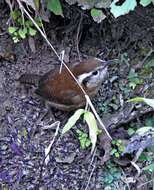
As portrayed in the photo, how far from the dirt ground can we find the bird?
16cm

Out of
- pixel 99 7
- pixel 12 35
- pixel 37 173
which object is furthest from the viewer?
pixel 12 35

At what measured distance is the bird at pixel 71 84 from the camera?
12.5ft

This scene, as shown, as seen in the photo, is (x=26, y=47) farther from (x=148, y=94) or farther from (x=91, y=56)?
(x=148, y=94)

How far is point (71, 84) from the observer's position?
3.82 metres

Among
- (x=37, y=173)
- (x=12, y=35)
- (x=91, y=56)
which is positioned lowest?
(x=37, y=173)

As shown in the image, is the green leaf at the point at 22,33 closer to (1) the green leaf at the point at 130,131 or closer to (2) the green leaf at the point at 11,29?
(2) the green leaf at the point at 11,29

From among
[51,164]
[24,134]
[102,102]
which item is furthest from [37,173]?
[102,102]

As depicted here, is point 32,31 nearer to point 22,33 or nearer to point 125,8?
point 22,33

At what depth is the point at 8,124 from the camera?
150 inches

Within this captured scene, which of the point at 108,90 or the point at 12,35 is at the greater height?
the point at 12,35

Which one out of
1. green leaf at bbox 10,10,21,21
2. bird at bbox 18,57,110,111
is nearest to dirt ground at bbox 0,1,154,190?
bird at bbox 18,57,110,111

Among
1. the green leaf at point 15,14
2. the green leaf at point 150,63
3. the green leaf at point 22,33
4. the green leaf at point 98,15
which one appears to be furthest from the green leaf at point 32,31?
the green leaf at point 150,63

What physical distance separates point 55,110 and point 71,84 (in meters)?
0.31

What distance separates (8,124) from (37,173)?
0.48 metres
